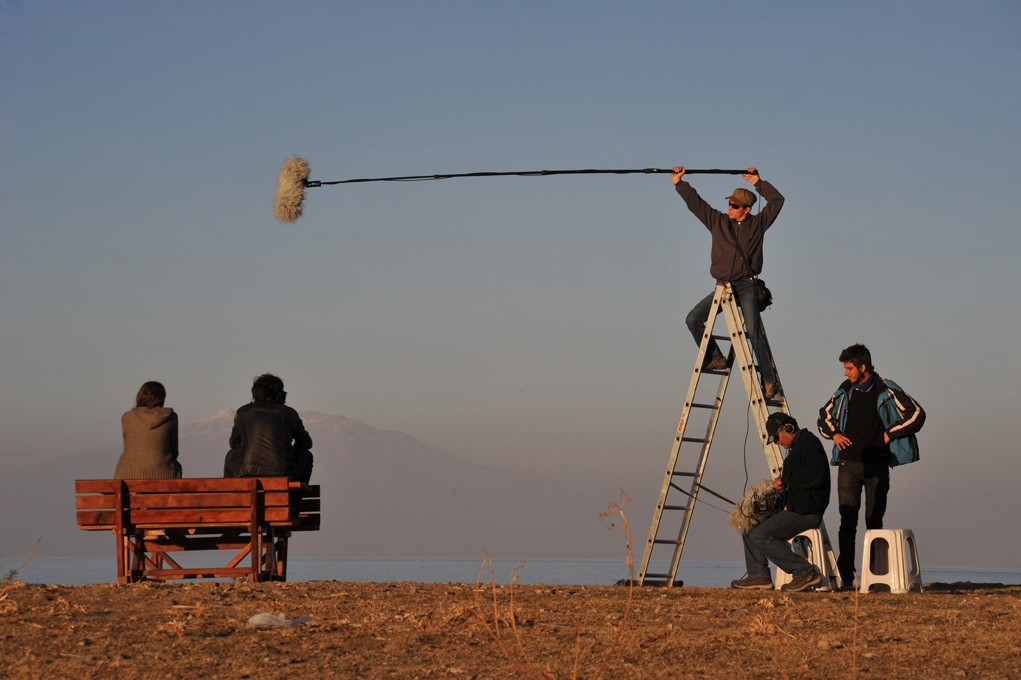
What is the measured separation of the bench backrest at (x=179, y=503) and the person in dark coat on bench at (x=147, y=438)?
522 mm

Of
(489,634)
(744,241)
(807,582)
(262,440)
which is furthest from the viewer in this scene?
(262,440)

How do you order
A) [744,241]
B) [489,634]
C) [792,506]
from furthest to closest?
[744,241]
[792,506]
[489,634]

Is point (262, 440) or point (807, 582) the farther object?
point (262, 440)

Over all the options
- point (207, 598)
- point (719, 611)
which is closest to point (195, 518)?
point (207, 598)

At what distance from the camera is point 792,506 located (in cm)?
1048

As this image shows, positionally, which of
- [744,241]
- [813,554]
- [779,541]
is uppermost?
[744,241]

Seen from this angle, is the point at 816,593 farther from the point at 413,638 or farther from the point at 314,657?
the point at 314,657

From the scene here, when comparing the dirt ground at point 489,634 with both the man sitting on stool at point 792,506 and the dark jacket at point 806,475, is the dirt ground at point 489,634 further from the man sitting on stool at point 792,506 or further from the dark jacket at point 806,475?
the dark jacket at point 806,475

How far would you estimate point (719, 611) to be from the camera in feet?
28.3

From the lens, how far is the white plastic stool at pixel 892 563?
10.4m

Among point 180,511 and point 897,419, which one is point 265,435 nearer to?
point 180,511

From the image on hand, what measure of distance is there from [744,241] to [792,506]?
2586mm

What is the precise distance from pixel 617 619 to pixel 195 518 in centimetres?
475

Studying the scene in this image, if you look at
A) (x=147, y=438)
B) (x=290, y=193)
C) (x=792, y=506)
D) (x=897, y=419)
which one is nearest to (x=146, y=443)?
(x=147, y=438)
